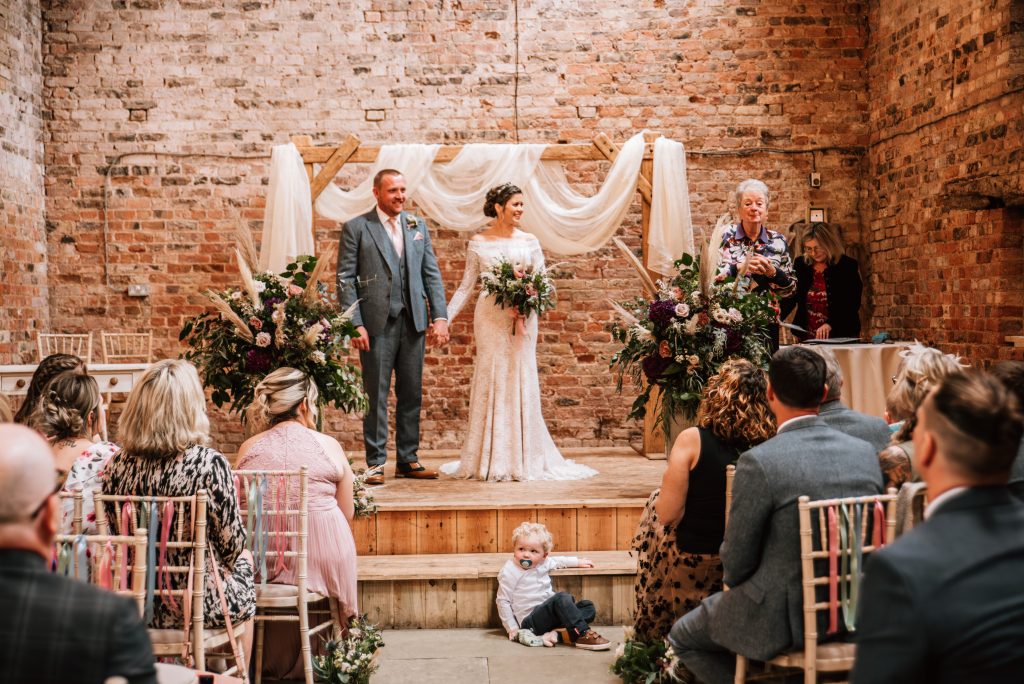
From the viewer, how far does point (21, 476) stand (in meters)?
1.62

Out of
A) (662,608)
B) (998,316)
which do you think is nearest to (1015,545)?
(662,608)

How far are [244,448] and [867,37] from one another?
631 centimetres

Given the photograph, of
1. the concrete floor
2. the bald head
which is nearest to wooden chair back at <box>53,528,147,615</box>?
the bald head

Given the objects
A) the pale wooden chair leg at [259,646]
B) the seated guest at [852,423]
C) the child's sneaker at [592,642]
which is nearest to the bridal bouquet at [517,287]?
the child's sneaker at [592,642]

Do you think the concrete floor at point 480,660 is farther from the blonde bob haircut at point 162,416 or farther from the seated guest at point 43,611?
the seated guest at point 43,611

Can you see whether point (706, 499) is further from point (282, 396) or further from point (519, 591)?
point (282, 396)

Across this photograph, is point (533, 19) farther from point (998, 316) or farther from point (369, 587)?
point (369, 587)

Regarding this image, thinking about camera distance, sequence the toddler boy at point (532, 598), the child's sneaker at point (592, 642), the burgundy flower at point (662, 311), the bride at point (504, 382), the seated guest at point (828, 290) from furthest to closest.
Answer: the seated guest at point (828, 290) < the bride at point (504, 382) < the burgundy flower at point (662, 311) < the toddler boy at point (532, 598) < the child's sneaker at point (592, 642)

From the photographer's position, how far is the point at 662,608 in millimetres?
3615

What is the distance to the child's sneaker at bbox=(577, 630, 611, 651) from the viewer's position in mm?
4320

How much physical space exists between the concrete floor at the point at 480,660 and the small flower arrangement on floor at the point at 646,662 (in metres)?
0.17

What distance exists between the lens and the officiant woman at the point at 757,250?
18.8 ft

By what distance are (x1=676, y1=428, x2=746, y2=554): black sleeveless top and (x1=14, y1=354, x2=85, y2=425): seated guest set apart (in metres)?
2.27

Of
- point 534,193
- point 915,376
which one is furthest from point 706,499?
point 534,193
